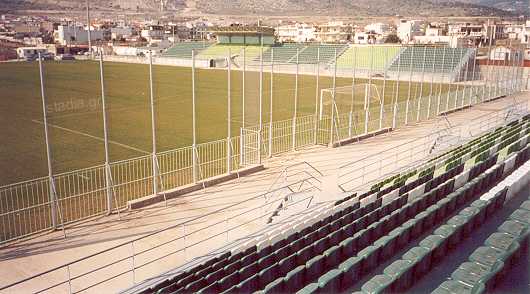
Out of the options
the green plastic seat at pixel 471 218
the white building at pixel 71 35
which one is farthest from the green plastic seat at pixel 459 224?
the white building at pixel 71 35

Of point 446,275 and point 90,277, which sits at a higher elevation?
point 446,275

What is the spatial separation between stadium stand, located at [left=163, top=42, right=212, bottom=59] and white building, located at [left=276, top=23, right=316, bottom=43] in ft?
161

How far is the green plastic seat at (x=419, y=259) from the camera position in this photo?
6341mm

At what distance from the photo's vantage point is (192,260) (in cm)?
934

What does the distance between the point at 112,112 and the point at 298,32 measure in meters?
110

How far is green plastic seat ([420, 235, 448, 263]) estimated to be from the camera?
6.81m

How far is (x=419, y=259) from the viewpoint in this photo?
6355mm

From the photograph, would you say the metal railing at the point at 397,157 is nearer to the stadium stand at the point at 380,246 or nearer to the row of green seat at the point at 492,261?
the stadium stand at the point at 380,246

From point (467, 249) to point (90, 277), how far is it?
6.73 meters

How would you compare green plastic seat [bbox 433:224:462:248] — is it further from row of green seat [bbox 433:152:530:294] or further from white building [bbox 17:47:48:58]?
white building [bbox 17:47:48:58]

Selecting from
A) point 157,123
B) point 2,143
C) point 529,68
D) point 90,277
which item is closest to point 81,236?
point 90,277

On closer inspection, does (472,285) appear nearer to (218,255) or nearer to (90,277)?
(218,255)

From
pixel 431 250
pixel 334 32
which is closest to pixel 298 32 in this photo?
pixel 334 32

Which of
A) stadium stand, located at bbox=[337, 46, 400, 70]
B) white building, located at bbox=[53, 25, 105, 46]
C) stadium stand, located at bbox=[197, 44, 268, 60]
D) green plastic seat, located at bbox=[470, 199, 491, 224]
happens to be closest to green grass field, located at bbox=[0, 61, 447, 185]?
white building, located at bbox=[53, 25, 105, 46]
